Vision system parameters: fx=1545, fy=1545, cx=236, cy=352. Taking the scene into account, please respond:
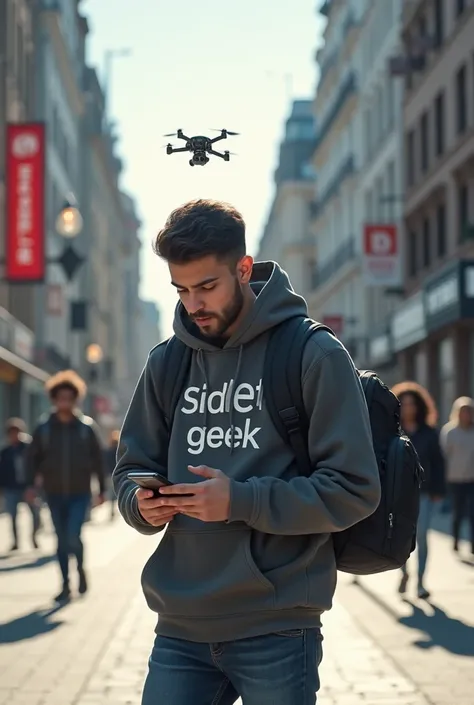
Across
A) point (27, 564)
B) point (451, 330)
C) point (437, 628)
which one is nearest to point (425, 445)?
point (437, 628)

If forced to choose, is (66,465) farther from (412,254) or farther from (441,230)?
(412,254)

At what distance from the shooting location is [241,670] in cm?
359

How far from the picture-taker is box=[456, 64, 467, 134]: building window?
119 feet

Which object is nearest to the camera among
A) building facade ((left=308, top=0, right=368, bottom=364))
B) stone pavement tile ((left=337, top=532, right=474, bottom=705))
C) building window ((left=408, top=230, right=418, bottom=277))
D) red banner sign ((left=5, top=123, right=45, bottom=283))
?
stone pavement tile ((left=337, top=532, right=474, bottom=705))

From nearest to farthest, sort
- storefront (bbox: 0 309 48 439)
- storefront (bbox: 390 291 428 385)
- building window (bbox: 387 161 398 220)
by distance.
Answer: storefront (bbox: 0 309 48 439)
storefront (bbox: 390 291 428 385)
building window (bbox: 387 161 398 220)

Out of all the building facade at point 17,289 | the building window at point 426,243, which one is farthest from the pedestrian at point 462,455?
the building window at point 426,243

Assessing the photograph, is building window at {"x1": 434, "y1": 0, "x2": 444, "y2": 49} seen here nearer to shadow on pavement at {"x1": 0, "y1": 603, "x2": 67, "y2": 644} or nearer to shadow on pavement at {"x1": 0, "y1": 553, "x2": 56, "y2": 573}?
shadow on pavement at {"x1": 0, "y1": 553, "x2": 56, "y2": 573}

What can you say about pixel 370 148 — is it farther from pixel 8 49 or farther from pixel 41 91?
pixel 8 49

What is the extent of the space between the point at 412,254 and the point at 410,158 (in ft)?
9.28

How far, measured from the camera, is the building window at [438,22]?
39.3 metres

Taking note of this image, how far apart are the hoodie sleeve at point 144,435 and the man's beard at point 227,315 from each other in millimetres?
238

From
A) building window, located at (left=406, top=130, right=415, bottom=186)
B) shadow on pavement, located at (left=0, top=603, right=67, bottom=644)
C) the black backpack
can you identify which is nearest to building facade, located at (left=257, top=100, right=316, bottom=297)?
building window, located at (left=406, top=130, right=415, bottom=186)

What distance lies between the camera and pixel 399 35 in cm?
4644

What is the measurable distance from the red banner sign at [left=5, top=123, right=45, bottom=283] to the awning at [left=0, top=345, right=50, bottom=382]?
2544 mm
